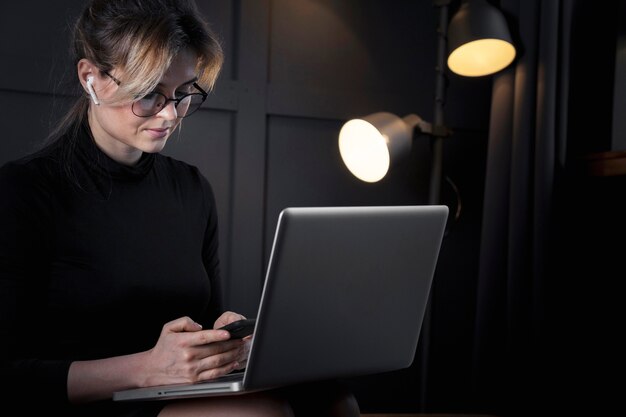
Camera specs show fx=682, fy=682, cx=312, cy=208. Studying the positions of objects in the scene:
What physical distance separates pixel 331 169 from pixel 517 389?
78 cm

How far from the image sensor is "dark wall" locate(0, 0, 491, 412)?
161 centimetres

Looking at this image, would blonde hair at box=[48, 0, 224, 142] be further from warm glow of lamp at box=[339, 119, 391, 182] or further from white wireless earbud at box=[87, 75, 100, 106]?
warm glow of lamp at box=[339, 119, 391, 182]

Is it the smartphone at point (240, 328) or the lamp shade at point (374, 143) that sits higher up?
the lamp shade at point (374, 143)

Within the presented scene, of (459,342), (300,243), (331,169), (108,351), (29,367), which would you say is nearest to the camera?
(300,243)

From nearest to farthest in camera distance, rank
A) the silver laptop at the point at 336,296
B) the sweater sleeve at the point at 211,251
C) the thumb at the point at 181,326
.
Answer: the silver laptop at the point at 336,296 → the thumb at the point at 181,326 → the sweater sleeve at the point at 211,251

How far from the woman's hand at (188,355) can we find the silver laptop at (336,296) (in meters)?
0.02

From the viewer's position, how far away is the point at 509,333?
68.2 inches

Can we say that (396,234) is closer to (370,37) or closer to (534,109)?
(534,109)

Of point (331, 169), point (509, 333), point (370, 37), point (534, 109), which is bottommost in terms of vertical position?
point (509, 333)

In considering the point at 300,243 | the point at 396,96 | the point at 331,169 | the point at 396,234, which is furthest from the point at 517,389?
the point at 300,243

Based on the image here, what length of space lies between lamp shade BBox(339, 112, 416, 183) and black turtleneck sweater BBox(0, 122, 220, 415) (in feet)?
1.82

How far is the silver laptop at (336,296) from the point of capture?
82 cm

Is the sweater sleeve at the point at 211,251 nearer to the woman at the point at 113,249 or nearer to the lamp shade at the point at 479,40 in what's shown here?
the woman at the point at 113,249

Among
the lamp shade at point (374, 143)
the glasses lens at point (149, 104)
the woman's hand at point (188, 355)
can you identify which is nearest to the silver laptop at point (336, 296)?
the woman's hand at point (188, 355)
